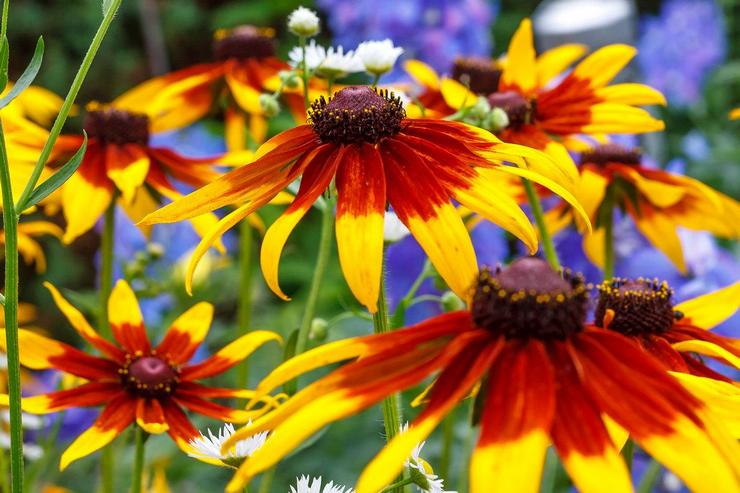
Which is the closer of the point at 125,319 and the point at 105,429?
the point at 105,429

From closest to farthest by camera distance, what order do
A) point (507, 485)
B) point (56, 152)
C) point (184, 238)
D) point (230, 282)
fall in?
point (507, 485) < point (56, 152) < point (230, 282) < point (184, 238)

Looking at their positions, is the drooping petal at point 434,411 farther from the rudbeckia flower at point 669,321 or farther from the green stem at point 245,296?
the green stem at point 245,296

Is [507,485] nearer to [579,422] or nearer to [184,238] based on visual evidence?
[579,422]

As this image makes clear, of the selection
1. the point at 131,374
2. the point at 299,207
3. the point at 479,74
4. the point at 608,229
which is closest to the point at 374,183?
the point at 299,207

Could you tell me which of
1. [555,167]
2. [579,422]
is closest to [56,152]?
[555,167]

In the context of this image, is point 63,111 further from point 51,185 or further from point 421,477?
point 421,477

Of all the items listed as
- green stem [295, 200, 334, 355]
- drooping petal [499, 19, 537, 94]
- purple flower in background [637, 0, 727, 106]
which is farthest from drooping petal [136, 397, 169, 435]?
purple flower in background [637, 0, 727, 106]
